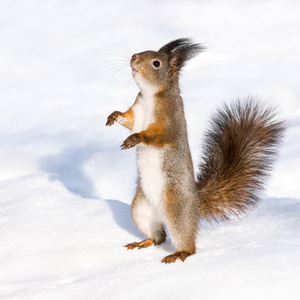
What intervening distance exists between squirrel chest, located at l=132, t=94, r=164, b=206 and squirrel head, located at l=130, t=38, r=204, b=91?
11 centimetres

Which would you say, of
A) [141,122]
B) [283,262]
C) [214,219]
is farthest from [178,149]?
[283,262]

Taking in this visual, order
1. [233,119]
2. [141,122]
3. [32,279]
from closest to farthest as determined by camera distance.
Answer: [32,279], [141,122], [233,119]

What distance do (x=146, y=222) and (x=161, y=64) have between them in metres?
1.10

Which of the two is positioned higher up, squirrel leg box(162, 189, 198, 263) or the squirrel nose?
the squirrel nose

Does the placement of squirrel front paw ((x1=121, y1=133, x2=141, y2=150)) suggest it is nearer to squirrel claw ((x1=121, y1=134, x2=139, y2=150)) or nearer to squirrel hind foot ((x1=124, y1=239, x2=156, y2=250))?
squirrel claw ((x1=121, y1=134, x2=139, y2=150))

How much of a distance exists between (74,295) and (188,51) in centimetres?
183

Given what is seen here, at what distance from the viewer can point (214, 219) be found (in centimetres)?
425

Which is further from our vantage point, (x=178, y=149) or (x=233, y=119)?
(x=233, y=119)

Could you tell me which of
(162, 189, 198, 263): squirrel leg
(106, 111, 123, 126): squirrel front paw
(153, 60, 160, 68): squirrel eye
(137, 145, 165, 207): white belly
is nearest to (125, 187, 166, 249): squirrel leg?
(137, 145, 165, 207): white belly

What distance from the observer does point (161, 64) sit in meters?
4.07

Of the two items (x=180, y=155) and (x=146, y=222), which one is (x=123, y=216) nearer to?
(x=146, y=222)

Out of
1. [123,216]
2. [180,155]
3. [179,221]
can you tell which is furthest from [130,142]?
[123,216]

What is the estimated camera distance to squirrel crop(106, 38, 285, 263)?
3.90 m

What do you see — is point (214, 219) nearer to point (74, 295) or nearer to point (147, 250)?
point (147, 250)
